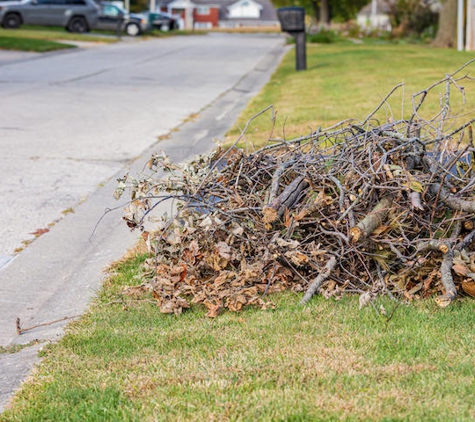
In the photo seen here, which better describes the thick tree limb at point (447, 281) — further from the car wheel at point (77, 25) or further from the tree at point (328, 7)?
the tree at point (328, 7)

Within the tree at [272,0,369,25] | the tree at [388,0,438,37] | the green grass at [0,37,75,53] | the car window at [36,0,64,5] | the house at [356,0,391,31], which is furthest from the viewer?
the tree at [272,0,369,25]

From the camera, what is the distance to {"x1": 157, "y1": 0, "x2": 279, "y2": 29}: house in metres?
98.2

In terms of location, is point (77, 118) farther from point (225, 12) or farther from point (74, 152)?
point (225, 12)

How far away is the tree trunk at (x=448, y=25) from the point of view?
1320 inches

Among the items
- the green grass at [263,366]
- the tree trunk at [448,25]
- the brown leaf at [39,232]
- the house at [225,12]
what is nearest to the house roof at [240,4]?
the house at [225,12]

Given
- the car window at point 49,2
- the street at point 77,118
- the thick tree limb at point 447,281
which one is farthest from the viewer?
the car window at point 49,2

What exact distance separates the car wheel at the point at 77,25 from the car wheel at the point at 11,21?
250cm

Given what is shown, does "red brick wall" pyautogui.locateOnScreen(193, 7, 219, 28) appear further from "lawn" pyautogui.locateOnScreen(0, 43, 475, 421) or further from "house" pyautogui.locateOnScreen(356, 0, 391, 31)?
"lawn" pyautogui.locateOnScreen(0, 43, 475, 421)

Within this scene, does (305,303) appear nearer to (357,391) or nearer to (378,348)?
(378,348)

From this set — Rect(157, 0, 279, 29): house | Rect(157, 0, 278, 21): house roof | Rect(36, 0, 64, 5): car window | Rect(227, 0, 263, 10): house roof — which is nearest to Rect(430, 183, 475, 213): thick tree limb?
Rect(36, 0, 64, 5): car window

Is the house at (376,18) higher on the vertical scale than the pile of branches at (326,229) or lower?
higher

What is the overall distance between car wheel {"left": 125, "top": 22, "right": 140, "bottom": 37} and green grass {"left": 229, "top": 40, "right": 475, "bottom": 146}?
22429mm

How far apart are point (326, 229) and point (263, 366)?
1351 mm

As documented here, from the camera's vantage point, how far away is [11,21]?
42500 millimetres
